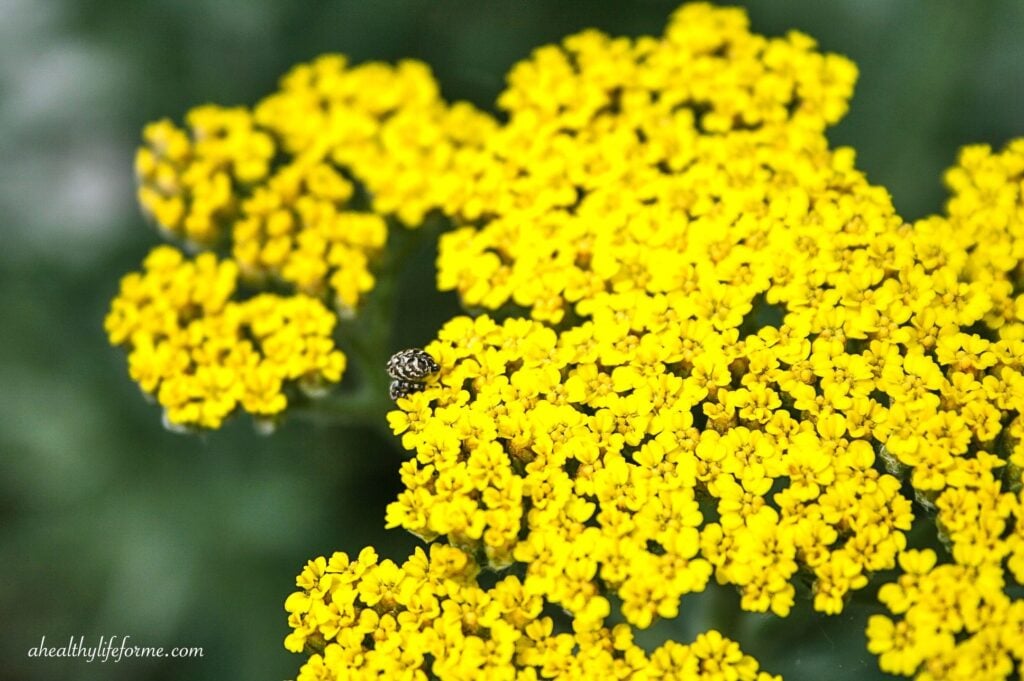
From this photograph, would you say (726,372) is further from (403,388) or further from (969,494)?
(403,388)

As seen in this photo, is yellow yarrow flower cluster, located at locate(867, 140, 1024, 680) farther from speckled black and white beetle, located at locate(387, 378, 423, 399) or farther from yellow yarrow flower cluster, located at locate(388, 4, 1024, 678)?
speckled black and white beetle, located at locate(387, 378, 423, 399)

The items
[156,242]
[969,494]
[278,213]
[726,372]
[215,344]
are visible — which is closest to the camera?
[969,494]

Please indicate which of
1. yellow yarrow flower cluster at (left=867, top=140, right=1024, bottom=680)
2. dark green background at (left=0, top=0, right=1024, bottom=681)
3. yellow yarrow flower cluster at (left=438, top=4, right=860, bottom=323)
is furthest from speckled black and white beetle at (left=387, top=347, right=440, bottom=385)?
yellow yarrow flower cluster at (left=867, top=140, right=1024, bottom=680)

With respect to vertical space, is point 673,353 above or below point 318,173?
below

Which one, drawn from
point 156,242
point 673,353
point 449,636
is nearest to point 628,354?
point 673,353

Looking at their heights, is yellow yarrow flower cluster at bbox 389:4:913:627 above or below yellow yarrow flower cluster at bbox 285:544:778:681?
above

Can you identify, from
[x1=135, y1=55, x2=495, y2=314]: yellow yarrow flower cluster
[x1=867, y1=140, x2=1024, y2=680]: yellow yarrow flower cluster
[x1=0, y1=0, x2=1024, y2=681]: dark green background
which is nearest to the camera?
[x1=867, y1=140, x2=1024, y2=680]: yellow yarrow flower cluster
